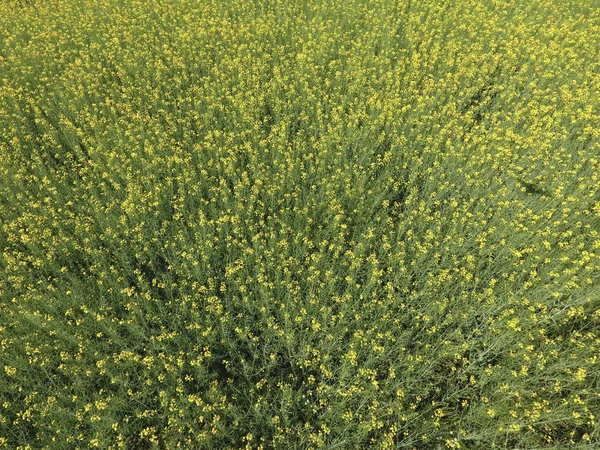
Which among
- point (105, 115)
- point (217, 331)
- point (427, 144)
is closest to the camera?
point (217, 331)

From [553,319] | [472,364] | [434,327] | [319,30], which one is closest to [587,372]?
[553,319]

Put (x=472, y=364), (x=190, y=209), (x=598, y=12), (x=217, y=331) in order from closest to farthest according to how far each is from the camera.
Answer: (x=472, y=364), (x=217, y=331), (x=190, y=209), (x=598, y=12)

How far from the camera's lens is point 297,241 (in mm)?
4637

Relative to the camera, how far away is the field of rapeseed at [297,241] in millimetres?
3639

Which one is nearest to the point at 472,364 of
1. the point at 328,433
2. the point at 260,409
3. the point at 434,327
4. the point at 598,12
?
the point at 434,327

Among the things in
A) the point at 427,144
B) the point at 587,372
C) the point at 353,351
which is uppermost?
the point at 427,144

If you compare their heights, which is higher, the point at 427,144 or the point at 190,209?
the point at 427,144

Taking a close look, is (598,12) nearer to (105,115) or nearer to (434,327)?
(434,327)

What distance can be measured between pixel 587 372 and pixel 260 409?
12.0 ft

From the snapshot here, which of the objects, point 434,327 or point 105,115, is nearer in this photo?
point 434,327

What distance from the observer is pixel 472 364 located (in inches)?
152

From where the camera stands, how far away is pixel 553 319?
4.23m

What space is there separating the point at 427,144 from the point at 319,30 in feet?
15.0

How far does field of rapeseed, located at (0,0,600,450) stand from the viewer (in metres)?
3.64
